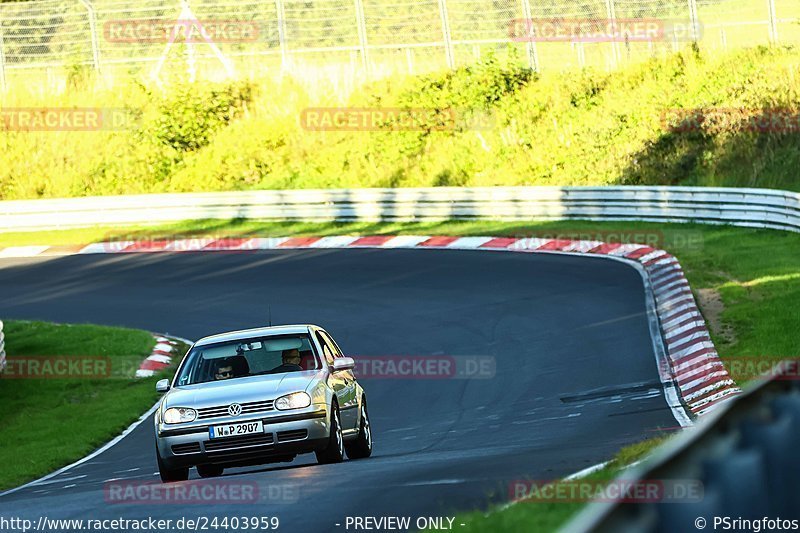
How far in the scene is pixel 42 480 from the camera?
1506cm

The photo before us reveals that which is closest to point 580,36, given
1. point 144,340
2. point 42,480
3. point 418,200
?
point 418,200

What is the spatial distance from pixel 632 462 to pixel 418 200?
2315 centimetres

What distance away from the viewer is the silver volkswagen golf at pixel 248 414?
39.2 ft

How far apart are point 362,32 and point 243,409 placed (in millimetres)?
A: 31570

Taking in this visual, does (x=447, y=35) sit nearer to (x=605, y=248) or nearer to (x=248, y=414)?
(x=605, y=248)

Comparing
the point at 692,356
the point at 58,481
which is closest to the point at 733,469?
the point at 58,481

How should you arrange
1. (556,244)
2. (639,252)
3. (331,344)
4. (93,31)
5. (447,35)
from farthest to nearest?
1. (93,31)
2. (447,35)
3. (556,244)
4. (639,252)
5. (331,344)

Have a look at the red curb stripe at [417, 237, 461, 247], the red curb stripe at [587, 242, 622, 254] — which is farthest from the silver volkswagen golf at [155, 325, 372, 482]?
the red curb stripe at [417, 237, 461, 247]

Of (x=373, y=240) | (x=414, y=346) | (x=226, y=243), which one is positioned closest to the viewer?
(x=414, y=346)

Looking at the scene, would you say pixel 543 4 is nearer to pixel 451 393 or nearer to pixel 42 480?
pixel 451 393

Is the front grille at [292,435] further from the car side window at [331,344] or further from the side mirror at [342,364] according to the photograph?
the car side window at [331,344]

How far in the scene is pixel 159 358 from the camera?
838 inches

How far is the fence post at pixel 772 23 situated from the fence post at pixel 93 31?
19800mm

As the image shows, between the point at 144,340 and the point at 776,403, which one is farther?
the point at 144,340
